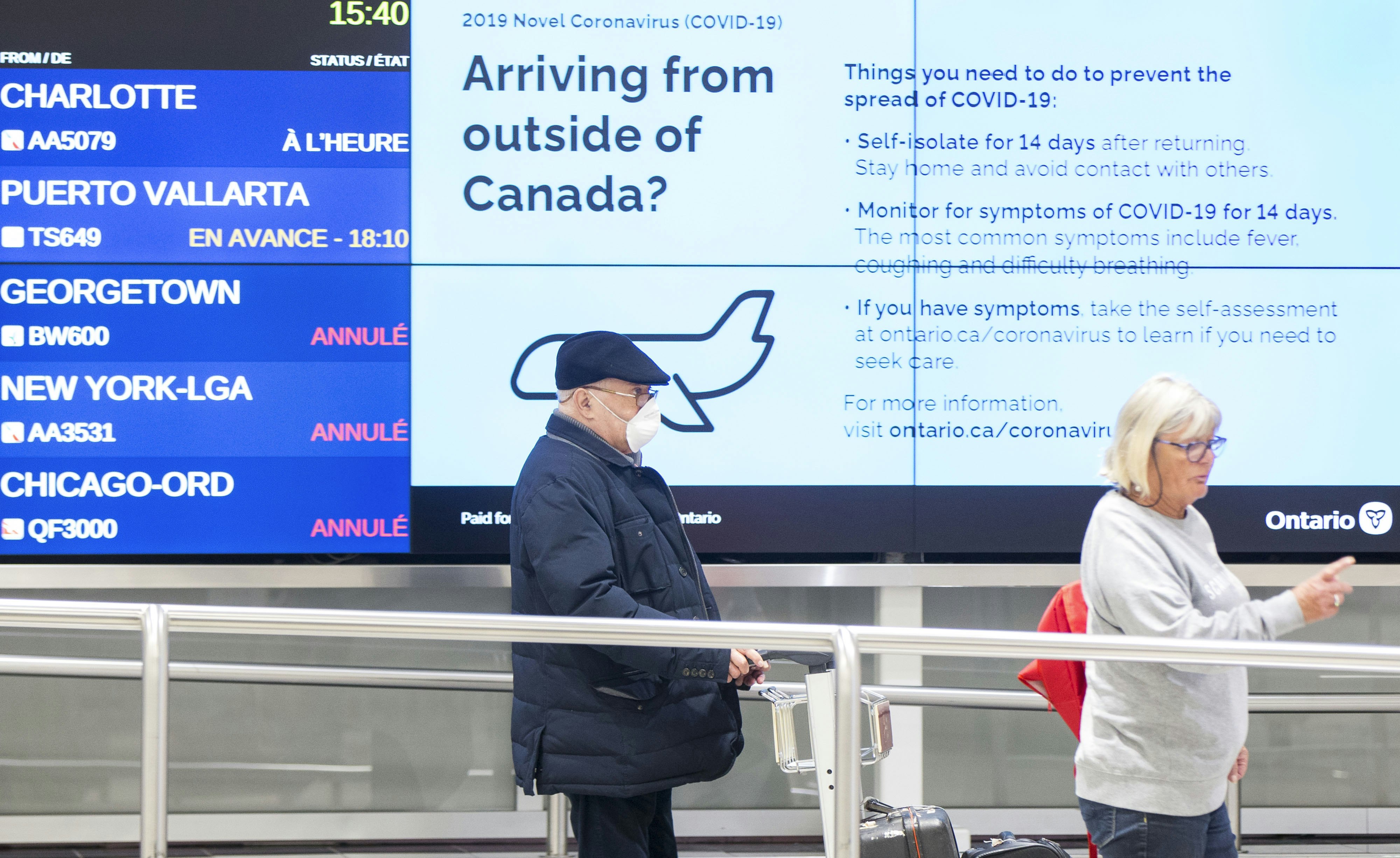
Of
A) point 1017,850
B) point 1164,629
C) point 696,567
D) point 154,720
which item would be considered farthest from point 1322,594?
point 154,720

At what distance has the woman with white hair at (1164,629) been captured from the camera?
2.18m

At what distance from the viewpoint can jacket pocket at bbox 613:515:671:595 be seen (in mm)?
2719

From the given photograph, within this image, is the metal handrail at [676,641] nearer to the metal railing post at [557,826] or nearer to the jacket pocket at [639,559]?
the jacket pocket at [639,559]

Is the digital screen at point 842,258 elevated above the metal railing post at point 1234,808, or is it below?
above

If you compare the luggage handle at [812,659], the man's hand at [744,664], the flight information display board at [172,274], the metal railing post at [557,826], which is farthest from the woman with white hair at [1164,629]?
the flight information display board at [172,274]

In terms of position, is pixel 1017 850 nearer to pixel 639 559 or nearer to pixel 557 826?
pixel 639 559

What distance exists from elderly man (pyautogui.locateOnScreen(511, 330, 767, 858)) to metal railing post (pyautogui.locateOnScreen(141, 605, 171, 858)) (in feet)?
2.25

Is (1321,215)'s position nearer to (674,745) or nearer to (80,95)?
(674,745)

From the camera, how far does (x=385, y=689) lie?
4.77 meters

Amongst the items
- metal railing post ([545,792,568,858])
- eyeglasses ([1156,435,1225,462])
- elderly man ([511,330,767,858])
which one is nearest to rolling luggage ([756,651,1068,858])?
elderly man ([511,330,767,858])

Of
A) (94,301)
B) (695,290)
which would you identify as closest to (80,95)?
(94,301)

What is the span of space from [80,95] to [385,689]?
2.32m

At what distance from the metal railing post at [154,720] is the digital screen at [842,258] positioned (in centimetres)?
156

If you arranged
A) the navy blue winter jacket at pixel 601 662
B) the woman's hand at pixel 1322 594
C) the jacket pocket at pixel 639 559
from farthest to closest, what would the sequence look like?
the jacket pocket at pixel 639 559 < the navy blue winter jacket at pixel 601 662 < the woman's hand at pixel 1322 594
